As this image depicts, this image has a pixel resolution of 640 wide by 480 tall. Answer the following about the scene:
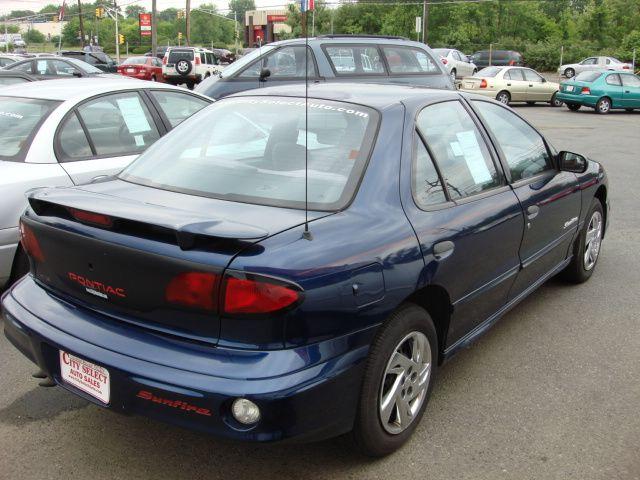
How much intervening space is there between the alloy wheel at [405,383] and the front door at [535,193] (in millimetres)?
1073

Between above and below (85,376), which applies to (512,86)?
above

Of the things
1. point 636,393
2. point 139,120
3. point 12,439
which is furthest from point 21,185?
point 636,393

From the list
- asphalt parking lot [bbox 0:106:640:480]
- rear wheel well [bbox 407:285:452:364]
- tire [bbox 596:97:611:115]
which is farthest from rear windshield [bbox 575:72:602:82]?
rear wheel well [bbox 407:285:452:364]

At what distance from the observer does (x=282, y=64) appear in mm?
10719

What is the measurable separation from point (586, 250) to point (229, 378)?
12.2 ft

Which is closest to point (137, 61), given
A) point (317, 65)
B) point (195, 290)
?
point (317, 65)

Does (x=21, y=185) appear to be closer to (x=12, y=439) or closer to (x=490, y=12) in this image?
(x=12, y=439)

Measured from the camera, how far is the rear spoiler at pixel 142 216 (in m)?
2.40

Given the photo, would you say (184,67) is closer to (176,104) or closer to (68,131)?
(176,104)

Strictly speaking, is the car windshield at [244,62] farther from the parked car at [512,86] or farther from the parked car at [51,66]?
the parked car at [512,86]

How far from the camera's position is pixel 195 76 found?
30.8m

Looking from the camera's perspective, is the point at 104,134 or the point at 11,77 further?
the point at 11,77

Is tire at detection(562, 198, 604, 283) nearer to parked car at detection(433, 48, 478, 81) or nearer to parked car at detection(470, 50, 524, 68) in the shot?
parked car at detection(433, 48, 478, 81)

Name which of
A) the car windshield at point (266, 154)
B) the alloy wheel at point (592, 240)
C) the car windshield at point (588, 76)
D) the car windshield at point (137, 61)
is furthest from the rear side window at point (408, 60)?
the car windshield at point (137, 61)
